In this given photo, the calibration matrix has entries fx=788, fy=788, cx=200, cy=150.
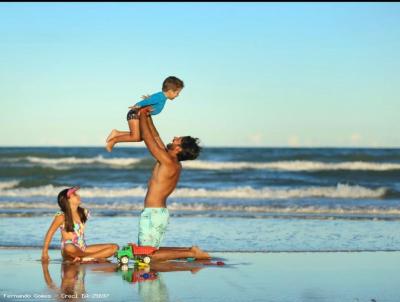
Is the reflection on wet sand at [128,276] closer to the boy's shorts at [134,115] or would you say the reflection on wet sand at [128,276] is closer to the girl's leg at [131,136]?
the girl's leg at [131,136]

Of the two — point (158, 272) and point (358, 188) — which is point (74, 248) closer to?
point (158, 272)

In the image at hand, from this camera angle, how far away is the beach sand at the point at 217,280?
23.5ft

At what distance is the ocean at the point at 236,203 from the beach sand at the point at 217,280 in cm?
167

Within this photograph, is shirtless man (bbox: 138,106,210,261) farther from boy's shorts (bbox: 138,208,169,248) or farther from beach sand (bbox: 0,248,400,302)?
beach sand (bbox: 0,248,400,302)

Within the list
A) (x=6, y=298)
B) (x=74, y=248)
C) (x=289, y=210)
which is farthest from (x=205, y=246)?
(x=289, y=210)

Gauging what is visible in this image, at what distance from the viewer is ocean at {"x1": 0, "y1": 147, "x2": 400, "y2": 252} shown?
12500mm

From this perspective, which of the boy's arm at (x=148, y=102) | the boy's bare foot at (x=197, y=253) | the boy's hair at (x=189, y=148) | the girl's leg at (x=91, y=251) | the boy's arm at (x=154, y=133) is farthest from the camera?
the boy's bare foot at (x=197, y=253)

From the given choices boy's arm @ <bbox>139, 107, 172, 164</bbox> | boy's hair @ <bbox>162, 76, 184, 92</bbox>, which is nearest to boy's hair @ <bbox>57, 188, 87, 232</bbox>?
boy's arm @ <bbox>139, 107, 172, 164</bbox>

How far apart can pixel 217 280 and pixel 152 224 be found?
4.40 ft

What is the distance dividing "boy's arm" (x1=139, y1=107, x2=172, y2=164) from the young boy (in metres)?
0.05

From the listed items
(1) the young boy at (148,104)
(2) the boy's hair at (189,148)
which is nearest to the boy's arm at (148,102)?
(1) the young boy at (148,104)

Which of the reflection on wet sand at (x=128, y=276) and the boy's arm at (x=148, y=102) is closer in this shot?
the reflection on wet sand at (x=128, y=276)

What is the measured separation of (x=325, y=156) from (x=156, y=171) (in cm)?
3693

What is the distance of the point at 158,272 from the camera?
8570 mm
